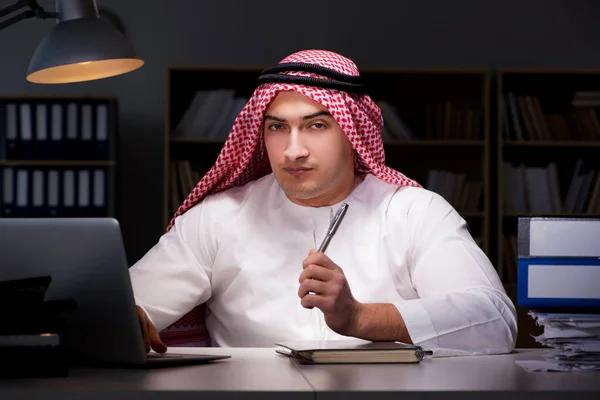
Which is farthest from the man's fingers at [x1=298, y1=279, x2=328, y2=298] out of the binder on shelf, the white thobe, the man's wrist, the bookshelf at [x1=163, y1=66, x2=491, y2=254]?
the bookshelf at [x1=163, y1=66, x2=491, y2=254]

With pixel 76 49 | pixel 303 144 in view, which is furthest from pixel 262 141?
pixel 76 49

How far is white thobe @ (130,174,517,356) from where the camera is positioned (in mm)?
Result: 2041

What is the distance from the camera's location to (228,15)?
5.06 metres

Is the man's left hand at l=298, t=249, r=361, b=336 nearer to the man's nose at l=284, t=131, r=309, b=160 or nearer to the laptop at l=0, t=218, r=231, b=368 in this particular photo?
the laptop at l=0, t=218, r=231, b=368

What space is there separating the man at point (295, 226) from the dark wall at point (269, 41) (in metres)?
2.82

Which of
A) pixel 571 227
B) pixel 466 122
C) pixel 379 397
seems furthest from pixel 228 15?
pixel 379 397

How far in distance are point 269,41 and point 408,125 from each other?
93 centimetres

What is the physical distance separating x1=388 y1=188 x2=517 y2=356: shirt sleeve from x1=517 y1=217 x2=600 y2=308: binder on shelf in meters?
0.29

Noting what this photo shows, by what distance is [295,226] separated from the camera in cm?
222

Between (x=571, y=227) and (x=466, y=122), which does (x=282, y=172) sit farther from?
(x=466, y=122)

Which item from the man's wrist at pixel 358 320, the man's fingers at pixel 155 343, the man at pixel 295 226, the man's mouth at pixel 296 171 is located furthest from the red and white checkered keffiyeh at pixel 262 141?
the man's wrist at pixel 358 320

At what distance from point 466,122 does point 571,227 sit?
345cm

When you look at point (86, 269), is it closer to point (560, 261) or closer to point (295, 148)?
point (560, 261)

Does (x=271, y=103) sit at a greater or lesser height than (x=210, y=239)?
greater
